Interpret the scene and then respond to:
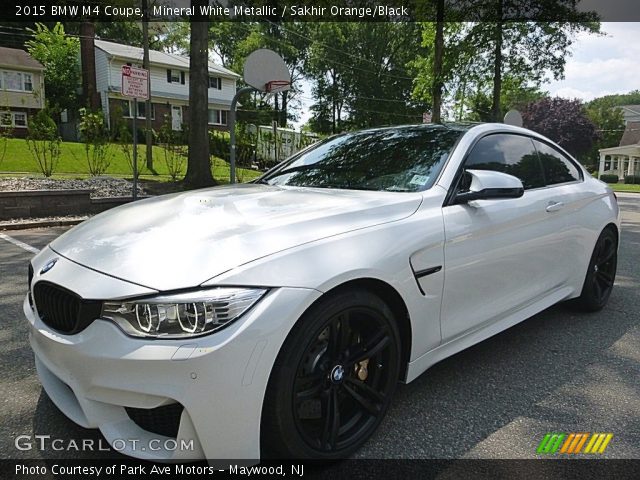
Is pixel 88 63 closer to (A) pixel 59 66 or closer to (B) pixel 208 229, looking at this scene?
(A) pixel 59 66

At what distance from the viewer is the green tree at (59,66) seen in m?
35.0

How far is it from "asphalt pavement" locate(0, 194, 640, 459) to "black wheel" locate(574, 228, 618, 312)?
0.54ft

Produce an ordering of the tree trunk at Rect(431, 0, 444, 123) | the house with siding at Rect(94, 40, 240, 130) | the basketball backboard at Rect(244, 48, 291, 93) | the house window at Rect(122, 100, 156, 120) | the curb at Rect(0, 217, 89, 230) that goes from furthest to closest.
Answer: the house with siding at Rect(94, 40, 240, 130)
the house window at Rect(122, 100, 156, 120)
the tree trunk at Rect(431, 0, 444, 123)
the basketball backboard at Rect(244, 48, 291, 93)
the curb at Rect(0, 217, 89, 230)

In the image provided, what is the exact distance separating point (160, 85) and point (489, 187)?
37.2 m

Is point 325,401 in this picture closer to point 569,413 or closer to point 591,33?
point 569,413

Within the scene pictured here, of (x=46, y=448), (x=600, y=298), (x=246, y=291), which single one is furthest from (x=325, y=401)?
(x=600, y=298)

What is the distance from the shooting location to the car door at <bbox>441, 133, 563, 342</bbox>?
2.47 metres

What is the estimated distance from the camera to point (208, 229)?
2062mm

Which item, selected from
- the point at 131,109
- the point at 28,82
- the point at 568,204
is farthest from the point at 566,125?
the point at 568,204

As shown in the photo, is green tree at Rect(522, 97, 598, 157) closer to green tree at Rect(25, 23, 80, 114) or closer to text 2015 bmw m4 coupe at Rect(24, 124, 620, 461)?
green tree at Rect(25, 23, 80, 114)

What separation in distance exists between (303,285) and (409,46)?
45980 millimetres

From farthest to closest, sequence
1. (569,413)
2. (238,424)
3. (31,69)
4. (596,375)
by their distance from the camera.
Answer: (31,69) → (596,375) → (569,413) → (238,424)

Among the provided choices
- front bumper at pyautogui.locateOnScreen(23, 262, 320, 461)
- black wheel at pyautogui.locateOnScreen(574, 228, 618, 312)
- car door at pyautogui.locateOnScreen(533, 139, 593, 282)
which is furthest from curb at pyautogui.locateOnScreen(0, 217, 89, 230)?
black wheel at pyautogui.locateOnScreen(574, 228, 618, 312)

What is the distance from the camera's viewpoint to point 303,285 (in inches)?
70.4
